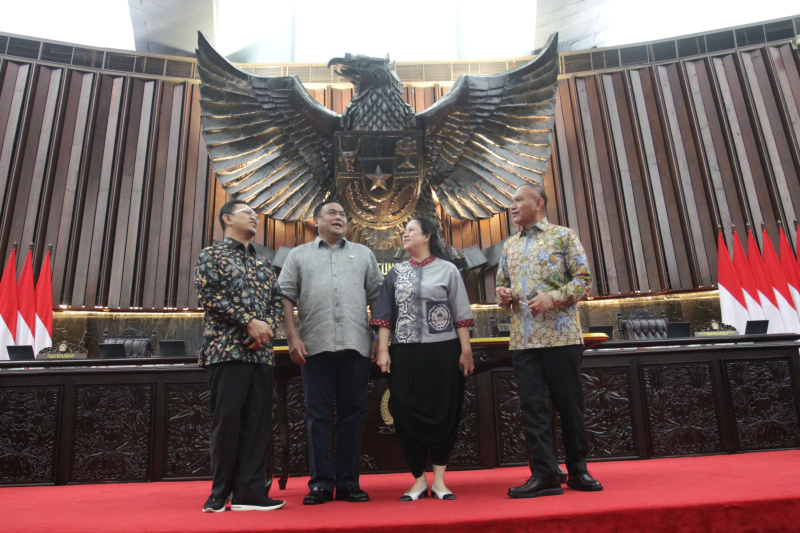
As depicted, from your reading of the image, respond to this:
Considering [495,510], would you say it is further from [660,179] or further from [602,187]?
[660,179]

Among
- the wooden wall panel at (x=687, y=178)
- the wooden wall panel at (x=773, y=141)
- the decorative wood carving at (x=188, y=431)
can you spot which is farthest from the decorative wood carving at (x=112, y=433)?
the wooden wall panel at (x=773, y=141)

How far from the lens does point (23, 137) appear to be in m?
6.18

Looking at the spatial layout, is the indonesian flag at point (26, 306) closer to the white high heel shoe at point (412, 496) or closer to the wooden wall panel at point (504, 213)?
the wooden wall panel at point (504, 213)

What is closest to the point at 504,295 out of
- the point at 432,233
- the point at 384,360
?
the point at 432,233

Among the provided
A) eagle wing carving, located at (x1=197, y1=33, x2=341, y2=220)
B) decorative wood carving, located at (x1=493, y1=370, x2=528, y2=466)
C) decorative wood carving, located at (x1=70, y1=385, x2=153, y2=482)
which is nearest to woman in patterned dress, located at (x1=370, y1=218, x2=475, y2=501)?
decorative wood carving, located at (x1=493, y1=370, x2=528, y2=466)

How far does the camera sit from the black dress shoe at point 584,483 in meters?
2.05

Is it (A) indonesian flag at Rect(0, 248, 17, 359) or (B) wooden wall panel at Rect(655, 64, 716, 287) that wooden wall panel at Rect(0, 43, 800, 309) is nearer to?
(B) wooden wall panel at Rect(655, 64, 716, 287)

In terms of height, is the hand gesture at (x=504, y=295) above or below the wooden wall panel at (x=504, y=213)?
below

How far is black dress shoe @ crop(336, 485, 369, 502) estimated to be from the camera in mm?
2111

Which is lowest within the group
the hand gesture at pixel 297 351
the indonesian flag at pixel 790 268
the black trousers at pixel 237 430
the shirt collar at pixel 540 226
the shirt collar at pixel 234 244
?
the black trousers at pixel 237 430

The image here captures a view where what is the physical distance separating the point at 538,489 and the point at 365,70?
4310 mm

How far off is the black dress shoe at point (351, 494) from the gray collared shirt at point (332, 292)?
21.4 inches

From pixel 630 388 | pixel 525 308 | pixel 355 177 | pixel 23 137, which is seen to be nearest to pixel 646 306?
pixel 630 388

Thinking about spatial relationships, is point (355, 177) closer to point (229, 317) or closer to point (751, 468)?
point (229, 317)
